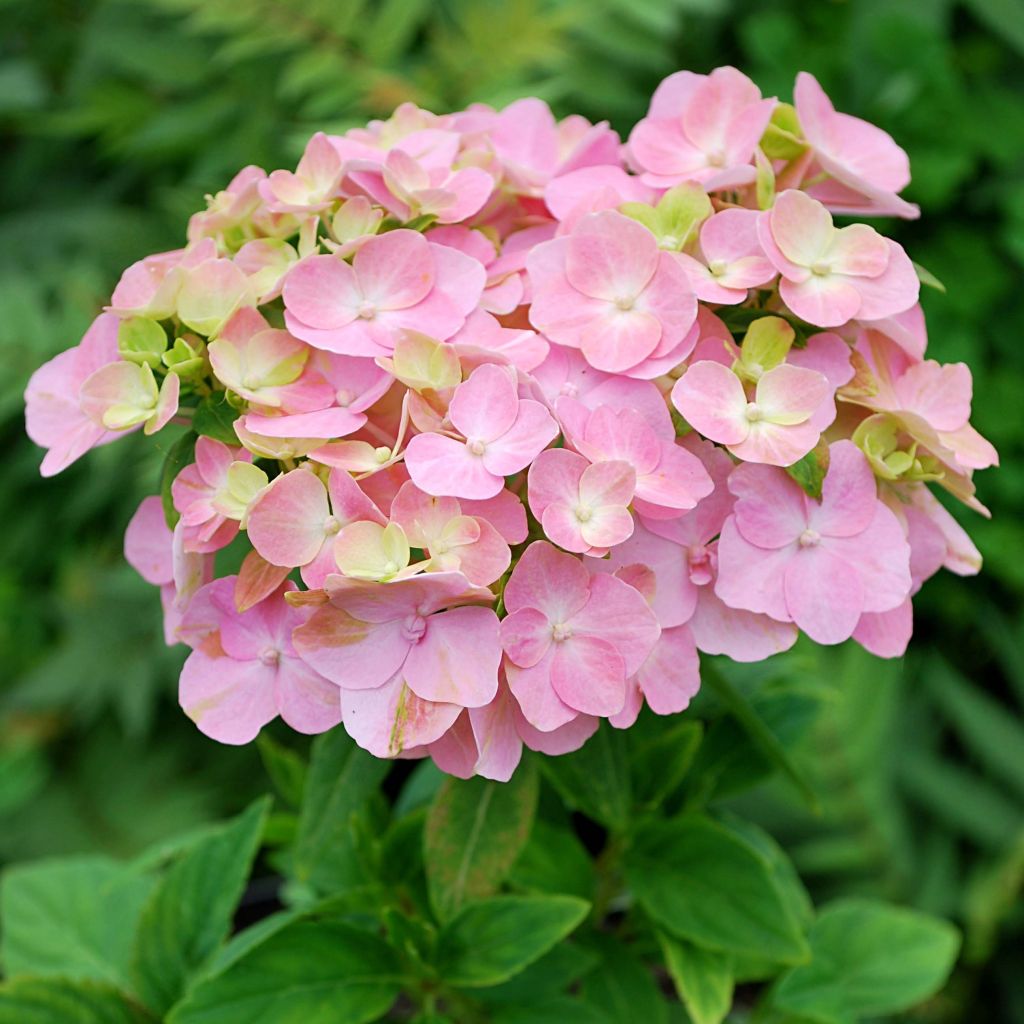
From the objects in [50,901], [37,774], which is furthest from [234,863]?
[37,774]

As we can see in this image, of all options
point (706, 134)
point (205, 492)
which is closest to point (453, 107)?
point (706, 134)

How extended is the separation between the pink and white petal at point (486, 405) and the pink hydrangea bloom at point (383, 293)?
0.11 feet

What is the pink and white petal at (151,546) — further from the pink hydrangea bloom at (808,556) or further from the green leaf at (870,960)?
the green leaf at (870,960)

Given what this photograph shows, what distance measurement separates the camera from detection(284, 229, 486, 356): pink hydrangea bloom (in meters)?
0.38

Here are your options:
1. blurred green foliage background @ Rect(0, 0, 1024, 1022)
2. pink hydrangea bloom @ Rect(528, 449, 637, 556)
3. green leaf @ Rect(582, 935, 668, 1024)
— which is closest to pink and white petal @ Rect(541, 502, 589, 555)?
pink hydrangea bloom @ Rect(528, 449, 637, 556)

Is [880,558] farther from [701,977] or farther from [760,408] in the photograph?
[701,977]

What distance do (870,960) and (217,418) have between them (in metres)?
0.49

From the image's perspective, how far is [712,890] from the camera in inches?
19.8

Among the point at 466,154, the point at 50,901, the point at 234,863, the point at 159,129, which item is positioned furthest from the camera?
the point at 159,129

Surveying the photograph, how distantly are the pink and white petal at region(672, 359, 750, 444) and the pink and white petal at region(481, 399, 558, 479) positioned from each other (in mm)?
44

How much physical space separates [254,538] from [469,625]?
2.8 inches

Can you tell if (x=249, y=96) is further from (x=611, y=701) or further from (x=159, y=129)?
(x=611, y=701)

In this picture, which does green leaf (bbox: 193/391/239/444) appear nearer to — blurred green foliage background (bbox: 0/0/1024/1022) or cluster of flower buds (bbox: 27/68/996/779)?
cluster of flower buds (bbox: 27/68/996/779)

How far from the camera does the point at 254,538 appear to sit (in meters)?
0.34
